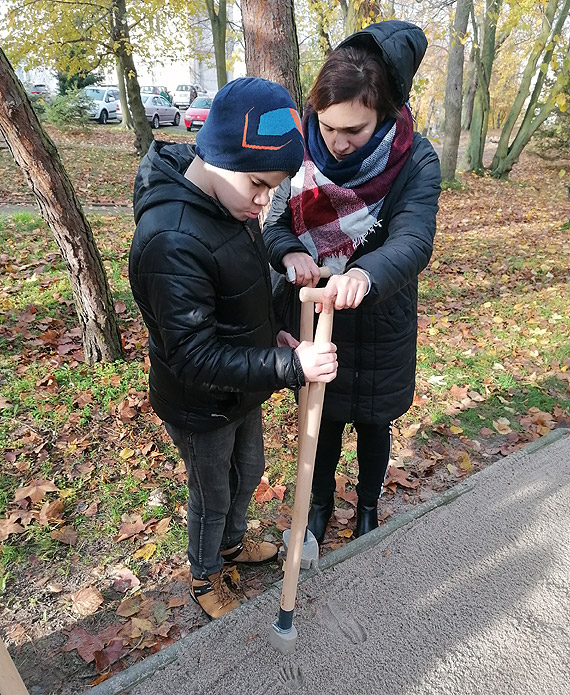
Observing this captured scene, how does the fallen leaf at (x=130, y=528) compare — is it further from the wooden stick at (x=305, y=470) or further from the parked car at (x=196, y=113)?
the parked car at (x=196, y=113)

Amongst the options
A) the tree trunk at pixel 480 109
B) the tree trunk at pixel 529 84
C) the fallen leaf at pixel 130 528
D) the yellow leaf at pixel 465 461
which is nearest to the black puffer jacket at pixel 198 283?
the fallen leaf at pixel 130 528

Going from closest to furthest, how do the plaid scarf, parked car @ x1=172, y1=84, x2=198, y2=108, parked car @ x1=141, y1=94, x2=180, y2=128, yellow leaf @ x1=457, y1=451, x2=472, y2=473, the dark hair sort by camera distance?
the dark hair, the plaid scarf, yellow leaf @ x1=457, y1=451, x2=472, y2=473, parked car @ x1=141, y1=94, x2=180, y2=128, parked car @ x1=172, y1=84, x2=198, y2=108

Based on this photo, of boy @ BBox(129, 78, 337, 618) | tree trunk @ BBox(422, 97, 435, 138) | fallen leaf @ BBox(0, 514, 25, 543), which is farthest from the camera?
tree trunk @ BBox(422, 97, 435, 138)

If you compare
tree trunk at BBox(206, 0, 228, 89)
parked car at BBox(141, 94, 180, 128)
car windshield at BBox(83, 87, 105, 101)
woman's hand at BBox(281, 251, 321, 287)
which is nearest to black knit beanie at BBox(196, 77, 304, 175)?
woman's hand at BBox(281, 251, 321, 287)

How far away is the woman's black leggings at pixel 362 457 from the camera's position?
7.54 ft

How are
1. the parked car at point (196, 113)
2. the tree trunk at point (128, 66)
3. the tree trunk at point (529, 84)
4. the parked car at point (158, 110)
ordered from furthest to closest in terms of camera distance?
the parked car at point (158, 110) → the parked car at point (196, 113) → the tree trunk at point (529, 84) → the tree trunk at point (128, 66)

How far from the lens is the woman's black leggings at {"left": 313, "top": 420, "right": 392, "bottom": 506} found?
90.4 inches

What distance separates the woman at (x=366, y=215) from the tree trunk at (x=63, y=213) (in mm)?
1782

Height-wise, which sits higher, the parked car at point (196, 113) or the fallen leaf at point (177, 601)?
the parked car at point (196, 113)

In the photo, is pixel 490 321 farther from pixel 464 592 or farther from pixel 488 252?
pixel 464 592

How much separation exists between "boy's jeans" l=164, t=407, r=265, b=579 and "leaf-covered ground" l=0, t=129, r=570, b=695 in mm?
322

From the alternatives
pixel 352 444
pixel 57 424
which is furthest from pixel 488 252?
pixel 57 424

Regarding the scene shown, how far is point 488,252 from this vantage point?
7512 mm

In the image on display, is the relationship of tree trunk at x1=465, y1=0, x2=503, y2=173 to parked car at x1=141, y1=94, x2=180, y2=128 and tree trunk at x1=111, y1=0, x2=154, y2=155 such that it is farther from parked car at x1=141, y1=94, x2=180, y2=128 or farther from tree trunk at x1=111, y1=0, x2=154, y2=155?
parked car at x1=141, y1=94, x2=180, y2=128
